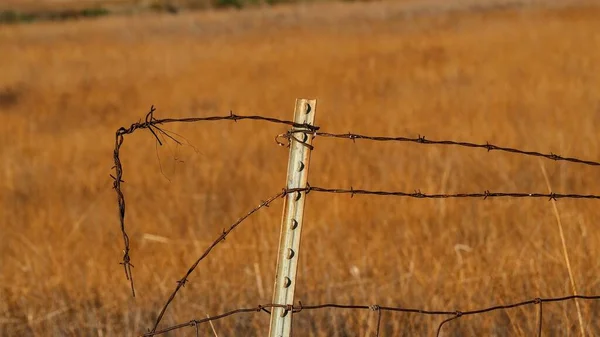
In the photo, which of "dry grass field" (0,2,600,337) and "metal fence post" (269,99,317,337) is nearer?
"metal fence post" (269,99,317,337)

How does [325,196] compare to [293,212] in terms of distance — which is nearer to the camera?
[293,212]

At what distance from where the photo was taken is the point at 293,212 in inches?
103

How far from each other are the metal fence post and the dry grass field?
151 centimetres

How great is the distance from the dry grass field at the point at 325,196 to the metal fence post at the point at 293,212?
1514 mm

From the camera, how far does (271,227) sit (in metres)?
5.93

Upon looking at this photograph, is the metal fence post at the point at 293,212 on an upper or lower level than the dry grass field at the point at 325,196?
lower

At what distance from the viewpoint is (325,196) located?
6.62m

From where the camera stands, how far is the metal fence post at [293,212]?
2607 mm

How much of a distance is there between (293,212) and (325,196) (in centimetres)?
401

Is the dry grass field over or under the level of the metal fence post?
over

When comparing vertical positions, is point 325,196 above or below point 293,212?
above

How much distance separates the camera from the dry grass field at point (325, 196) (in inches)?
182

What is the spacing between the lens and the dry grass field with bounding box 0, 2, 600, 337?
4.61 metres

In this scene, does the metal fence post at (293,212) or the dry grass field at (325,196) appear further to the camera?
the dry grass field at (325,196)
